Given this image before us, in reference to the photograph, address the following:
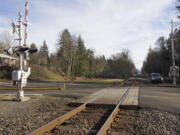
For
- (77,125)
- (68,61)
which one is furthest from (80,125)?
(68,61)

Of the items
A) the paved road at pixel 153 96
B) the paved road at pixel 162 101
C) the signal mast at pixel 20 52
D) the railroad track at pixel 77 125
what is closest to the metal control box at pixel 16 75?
the signal mast at pixel 20 52

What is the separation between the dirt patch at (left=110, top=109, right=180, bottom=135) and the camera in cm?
498

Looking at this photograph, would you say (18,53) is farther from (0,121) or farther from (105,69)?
(105,69)

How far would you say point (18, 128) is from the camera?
523 cm

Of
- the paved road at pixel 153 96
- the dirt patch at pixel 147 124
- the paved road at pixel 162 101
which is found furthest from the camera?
the paved road at pixel 153 96

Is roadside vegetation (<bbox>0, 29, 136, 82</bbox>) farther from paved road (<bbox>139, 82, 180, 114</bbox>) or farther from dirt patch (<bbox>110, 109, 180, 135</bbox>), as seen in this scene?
dirt patch (<bbox>110, 109, 180, 135</bbox>)

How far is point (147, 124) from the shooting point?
569cm

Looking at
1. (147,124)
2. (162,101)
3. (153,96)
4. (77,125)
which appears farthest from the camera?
(153,96)

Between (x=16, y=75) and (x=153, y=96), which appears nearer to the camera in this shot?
(x=16, y=75)

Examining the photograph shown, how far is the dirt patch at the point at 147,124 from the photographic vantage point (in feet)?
16.4

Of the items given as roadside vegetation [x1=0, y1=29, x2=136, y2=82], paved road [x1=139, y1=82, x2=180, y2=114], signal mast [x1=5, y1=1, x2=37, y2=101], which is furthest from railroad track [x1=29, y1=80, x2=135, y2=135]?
roadside vegetation [x1=0, y1=29, x2=136, y2=82]

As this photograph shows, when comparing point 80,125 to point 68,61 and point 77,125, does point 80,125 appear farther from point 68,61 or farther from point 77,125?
point 68,61

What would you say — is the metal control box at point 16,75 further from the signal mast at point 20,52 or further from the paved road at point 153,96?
the paved road at point 153,96

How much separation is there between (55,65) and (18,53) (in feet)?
177
